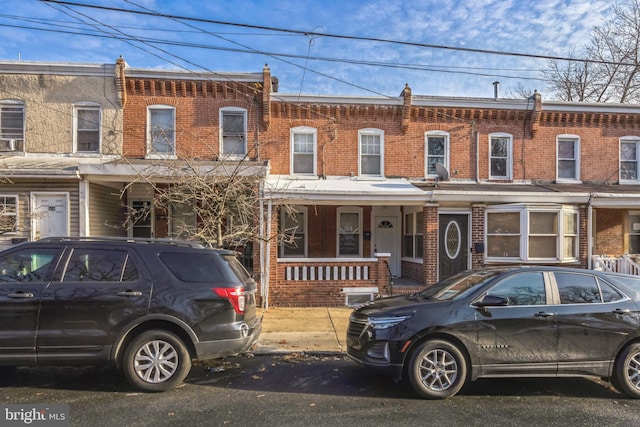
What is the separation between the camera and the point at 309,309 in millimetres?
10266

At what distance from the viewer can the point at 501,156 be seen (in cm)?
1357

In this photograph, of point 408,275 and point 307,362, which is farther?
point 408,275

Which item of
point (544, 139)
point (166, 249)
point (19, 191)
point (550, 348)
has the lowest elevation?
point (550, 348)

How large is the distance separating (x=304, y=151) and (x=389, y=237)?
4055 millimetres

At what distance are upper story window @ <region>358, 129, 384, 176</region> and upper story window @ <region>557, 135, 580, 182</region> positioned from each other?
603 cm

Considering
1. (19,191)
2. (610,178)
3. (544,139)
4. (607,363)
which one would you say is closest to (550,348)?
(607,363)

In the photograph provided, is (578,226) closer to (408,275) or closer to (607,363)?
(408,275)

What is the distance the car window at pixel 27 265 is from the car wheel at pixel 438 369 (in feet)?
15.0

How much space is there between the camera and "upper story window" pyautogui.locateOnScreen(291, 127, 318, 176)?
42.4ft

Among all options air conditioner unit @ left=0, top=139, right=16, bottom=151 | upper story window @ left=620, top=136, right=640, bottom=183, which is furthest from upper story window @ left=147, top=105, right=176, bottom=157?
upper story window @ left=620, top=136, right=640, bottom=183

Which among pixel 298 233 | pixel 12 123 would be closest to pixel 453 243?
pixel 298 233

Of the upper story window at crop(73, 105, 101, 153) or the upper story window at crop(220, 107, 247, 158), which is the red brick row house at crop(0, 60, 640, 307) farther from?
the upper story window at crop(73, 105, 101, 153)

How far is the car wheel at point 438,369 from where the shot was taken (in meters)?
4.73

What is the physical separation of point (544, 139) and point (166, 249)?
42.3 ft
